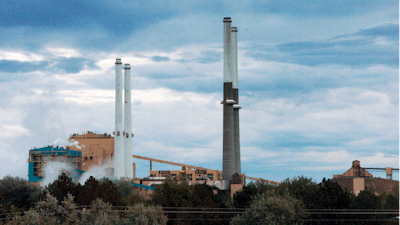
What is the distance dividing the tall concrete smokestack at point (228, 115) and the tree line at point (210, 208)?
1875 cm

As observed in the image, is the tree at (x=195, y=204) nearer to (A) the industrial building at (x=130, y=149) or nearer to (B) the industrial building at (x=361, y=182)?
(A) the industrial building at (x=130, y=149)

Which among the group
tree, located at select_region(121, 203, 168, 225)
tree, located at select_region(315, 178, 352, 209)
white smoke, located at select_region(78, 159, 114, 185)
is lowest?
tree, located at select_region(121, 203, 168, 225)

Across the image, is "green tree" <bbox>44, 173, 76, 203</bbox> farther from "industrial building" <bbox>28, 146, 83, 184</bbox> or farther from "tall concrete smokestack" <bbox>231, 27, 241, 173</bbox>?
"tall concrete smokestack" <bbox>231, 27, 241, 173</bbox>

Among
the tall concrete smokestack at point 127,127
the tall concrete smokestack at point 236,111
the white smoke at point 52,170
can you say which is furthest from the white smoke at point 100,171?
the tall concrete smokestack at point 236,111

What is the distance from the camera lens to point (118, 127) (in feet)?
334

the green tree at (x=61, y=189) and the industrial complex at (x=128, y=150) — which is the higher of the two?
the industrial complex at (x=128, y=150)

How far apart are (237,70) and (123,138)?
2955cm

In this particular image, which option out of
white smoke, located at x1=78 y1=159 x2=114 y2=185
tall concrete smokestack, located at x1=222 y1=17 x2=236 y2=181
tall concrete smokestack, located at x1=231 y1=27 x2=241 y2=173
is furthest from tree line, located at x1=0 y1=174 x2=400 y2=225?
white smoke, located at x1=78 y1=159 x2=114 y2=185

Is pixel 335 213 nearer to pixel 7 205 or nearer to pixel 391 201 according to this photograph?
pixel 391 201

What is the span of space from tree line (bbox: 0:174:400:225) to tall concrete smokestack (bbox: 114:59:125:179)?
95.3ft

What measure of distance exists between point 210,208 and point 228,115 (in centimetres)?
3490

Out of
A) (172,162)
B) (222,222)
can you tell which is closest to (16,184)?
(222,222)

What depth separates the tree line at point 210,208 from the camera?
5125cm

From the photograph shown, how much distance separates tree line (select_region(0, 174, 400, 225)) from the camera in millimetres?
51250
